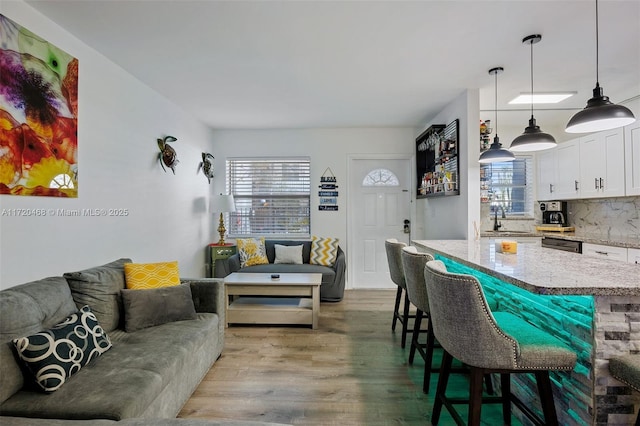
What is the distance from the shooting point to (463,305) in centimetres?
135

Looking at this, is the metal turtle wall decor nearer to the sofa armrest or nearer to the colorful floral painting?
the colorful floral painting

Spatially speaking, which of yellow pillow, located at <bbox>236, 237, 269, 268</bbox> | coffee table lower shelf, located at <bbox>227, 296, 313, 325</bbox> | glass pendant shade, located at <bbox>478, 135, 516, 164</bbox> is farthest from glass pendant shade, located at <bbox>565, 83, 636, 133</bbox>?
yellow pillow, located at <bbox>236, 237, 269, 268</bbox>

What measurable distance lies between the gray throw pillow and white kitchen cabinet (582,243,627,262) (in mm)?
3702

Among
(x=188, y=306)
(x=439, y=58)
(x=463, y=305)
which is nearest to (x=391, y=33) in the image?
(x=439, y=58)

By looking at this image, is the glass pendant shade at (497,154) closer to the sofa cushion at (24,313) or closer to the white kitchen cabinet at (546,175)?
the white kitchen cabinet at (546,175)

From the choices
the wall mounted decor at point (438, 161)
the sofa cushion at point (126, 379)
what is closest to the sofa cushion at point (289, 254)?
the wall mounted decor at point (438, 161)

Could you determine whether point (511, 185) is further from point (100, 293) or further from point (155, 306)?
point (100, 293)

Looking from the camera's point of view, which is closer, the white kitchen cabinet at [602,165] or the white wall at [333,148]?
the white kitchen cabinet at [602,165]

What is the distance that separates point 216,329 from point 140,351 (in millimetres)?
728

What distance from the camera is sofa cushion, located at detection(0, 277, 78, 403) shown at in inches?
56.0

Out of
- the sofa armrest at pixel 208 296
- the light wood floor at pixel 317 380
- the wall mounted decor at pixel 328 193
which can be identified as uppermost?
the wall mounted decor at pixel 328 193

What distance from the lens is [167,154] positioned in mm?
3607

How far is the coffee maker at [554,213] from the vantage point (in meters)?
4.57

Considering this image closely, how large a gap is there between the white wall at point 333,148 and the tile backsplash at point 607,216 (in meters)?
2.44
